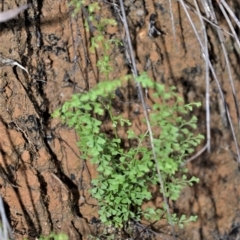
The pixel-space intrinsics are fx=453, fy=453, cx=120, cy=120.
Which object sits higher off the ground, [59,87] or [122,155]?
[59,87]

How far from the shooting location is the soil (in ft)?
4.95

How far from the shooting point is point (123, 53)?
1648 mm

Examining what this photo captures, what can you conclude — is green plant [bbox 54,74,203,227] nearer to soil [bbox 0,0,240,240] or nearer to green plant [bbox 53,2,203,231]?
green plant [bbox 53,2,203,231]

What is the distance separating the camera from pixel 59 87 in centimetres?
161

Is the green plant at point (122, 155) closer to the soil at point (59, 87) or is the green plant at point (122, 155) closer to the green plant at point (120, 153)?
the green plant at point (120, 153)

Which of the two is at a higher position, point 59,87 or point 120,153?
point 59,87

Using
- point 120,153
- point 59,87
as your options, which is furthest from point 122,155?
point 59,87

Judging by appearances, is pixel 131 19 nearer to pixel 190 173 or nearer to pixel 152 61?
pixel 152 61

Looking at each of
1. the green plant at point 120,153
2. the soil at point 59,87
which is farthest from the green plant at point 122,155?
the soil at point 59,87

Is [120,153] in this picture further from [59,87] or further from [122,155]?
[59,87]

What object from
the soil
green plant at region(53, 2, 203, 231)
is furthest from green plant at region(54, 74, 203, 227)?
the soil

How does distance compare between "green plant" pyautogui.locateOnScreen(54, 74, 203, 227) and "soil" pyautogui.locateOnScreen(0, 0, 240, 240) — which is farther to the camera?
"soil" pyautogui.locateOnScreen(0, 0, 240, 240)

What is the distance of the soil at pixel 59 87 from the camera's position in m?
1.51

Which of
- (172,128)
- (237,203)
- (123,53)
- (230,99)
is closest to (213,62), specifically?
(230,99)
